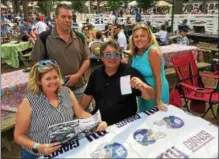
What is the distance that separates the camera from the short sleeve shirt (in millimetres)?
2047

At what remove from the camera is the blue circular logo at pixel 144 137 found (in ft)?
4.80

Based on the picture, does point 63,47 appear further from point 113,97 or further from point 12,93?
point 12,93

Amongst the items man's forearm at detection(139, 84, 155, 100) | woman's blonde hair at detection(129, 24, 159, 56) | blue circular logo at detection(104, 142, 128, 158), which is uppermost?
woman's blonde hair at detection(129, 24, 159, 56)

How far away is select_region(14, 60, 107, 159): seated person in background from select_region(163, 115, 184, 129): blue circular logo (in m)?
0.39

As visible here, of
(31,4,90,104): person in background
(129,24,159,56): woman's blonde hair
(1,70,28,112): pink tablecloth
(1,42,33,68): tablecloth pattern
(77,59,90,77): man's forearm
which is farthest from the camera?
(1,42,33,68): tablecloth pattern

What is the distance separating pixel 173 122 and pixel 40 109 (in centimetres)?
88

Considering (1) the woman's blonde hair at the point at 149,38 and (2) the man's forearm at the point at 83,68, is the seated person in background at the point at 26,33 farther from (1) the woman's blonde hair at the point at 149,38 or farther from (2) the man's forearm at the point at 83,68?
(1) the woman's blonde hair at the point at 149,38

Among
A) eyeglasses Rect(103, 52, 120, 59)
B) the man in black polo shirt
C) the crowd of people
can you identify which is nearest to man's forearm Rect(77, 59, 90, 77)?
the crowd of people

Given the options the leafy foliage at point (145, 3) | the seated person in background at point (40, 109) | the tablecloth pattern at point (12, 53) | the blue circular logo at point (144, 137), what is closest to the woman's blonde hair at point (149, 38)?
the seated person in background at point (40, 109)

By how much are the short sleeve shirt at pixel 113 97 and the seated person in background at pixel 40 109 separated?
0.28 metres

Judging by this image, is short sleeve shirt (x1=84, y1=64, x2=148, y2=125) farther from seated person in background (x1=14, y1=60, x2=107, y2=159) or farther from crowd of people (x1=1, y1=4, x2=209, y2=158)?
seated person in background (x1=14, y1=60, x2=107, y2=159)

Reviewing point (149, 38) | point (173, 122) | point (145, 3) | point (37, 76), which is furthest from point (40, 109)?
point (145, 3)

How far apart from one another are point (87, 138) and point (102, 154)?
192 mm

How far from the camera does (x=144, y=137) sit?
4.96 feet
